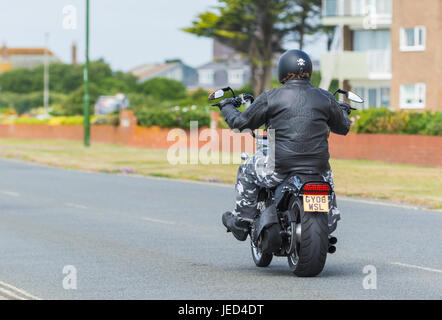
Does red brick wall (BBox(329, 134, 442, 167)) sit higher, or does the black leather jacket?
the black leather jacket

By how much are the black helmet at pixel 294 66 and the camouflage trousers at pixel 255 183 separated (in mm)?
736

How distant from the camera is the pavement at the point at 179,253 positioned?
9.20 m

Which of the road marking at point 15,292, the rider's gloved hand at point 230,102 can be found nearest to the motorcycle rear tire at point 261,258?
the rider's gloved hand at point 230,102

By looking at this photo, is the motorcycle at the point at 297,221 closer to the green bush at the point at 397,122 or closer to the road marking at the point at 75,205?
the road marking at the point at 75,205

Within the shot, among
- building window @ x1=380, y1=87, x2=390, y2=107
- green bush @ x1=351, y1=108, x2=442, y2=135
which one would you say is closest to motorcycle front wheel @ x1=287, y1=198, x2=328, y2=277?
green bush @ x1=351, y1=108, x2=442, y2=135

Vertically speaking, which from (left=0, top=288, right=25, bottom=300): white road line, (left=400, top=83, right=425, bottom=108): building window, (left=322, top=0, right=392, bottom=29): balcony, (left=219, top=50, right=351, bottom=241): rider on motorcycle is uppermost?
(left=322, top=0, right=392, bottom=29): balcony

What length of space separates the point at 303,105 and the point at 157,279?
76.7 inches

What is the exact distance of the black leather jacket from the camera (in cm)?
977

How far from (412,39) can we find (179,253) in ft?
127

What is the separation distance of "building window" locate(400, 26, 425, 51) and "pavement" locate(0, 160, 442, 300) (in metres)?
29.5

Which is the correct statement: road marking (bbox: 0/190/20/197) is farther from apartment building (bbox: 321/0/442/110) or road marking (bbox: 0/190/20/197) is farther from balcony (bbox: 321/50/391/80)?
balcony (bbox: 321/50/391/80)

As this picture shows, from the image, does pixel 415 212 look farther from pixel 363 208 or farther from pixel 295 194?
pixel 295 194

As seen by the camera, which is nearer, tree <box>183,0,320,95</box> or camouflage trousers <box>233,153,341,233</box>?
camouflage trousers <box>233,153,341,233</box>
